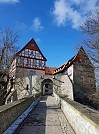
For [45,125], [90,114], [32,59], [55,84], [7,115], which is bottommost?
[45,125]

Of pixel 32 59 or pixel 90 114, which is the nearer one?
pixel 90 114

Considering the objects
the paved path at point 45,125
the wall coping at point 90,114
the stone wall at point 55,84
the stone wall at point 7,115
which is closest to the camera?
the wall coping at point 90,114

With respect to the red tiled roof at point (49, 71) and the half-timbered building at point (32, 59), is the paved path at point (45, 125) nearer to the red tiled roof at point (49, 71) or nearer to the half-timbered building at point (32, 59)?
the half-timbered building at point (32, 59)

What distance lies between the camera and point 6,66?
12.2 m

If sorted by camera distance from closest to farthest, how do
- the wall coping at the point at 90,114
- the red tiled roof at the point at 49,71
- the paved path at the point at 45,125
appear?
the wall coping at the point at 90,114, the paved path at the point at 45,125, the red tiled roof at the point at 49,71

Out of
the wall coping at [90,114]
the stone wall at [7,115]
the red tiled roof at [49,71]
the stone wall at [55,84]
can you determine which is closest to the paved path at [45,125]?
the stone wall at [7,115]

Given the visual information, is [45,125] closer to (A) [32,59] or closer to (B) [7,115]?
(B) [7,115]

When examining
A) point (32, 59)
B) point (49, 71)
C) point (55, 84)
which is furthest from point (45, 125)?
point (49, 71)

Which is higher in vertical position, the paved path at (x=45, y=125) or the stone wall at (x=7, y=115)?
the stone wall at (x=7, y=115)

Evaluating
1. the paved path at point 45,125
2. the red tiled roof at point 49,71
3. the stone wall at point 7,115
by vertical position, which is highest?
the red tiled roof at point 49,71

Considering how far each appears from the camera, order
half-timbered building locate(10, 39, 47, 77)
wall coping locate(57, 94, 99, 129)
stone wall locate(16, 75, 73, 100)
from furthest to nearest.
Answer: half-timbered building locate(10, 39, 47, 77) → stone wall locate(16, 75, 73, 100) → wall coping locate(57, 94, 99, 129)

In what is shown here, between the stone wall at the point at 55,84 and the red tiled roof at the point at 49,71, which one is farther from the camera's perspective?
the red tiled roof at the point at 49,71

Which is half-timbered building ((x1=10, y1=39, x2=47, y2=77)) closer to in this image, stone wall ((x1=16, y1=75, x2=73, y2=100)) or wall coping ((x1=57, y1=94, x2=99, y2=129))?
stone wall ((x1=16, y1=75, x2=73, y2=100))

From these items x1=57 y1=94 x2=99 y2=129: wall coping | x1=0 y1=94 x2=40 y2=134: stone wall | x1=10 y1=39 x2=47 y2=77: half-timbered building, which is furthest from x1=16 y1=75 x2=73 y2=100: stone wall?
x1=57 y1=94 x2=99 y2=129: wall coping
